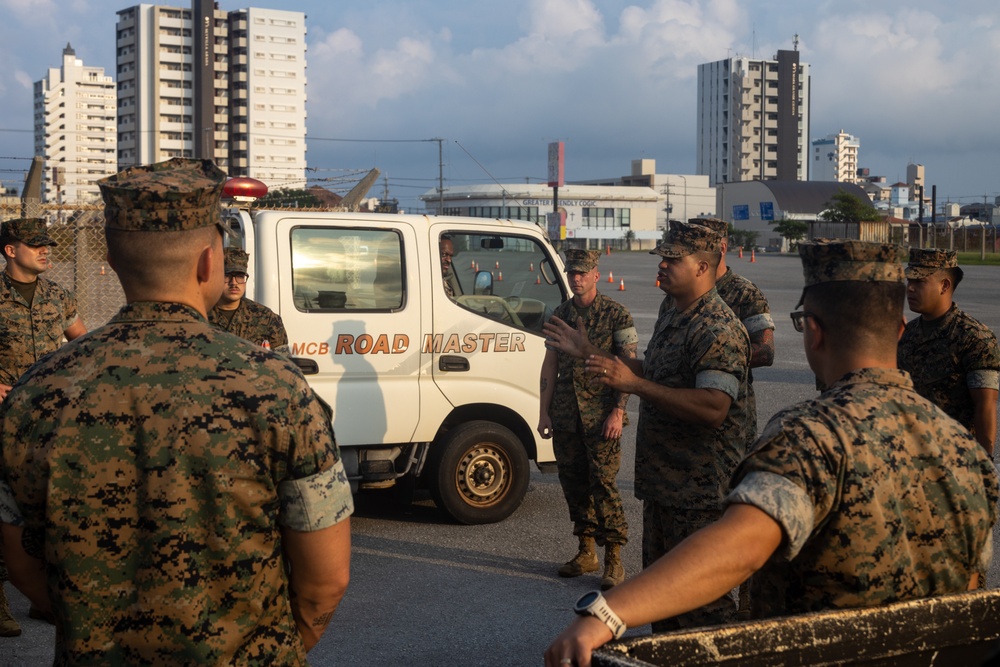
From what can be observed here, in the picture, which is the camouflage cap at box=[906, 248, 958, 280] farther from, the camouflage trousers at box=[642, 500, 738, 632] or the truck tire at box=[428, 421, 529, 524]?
the truck tire at box=[428, 421, 529, 524]

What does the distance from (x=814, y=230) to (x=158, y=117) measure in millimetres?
87843

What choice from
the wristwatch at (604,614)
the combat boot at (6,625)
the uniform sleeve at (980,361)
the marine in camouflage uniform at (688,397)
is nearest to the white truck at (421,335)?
the combat boot at (6,625)

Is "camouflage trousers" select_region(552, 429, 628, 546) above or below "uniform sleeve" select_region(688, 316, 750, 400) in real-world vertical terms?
below

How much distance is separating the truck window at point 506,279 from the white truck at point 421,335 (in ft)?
0.03

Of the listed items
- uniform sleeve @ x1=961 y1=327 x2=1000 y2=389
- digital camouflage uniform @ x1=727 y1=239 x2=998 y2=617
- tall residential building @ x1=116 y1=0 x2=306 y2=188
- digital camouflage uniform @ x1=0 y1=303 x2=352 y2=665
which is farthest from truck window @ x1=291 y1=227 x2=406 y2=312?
tall residential building @ x1=116 y1=0 x2=306 y2=188

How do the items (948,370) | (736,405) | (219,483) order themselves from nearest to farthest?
1. (219,483)
2. (736,405)
3. (948,370)

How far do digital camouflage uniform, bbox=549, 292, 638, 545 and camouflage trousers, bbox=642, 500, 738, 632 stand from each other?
4.90 ft

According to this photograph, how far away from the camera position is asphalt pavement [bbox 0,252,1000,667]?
209 inches

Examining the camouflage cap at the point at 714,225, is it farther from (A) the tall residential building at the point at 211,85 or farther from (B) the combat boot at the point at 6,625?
(A) the tall residential building at the point at 211,85

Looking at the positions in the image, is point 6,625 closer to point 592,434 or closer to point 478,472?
point 478,472

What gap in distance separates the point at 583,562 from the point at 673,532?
73.2 inches

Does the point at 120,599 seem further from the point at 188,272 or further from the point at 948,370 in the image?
the point at 948,370

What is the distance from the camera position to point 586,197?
5236 inches

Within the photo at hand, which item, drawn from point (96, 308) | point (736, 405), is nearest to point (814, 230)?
point (96, 308)
